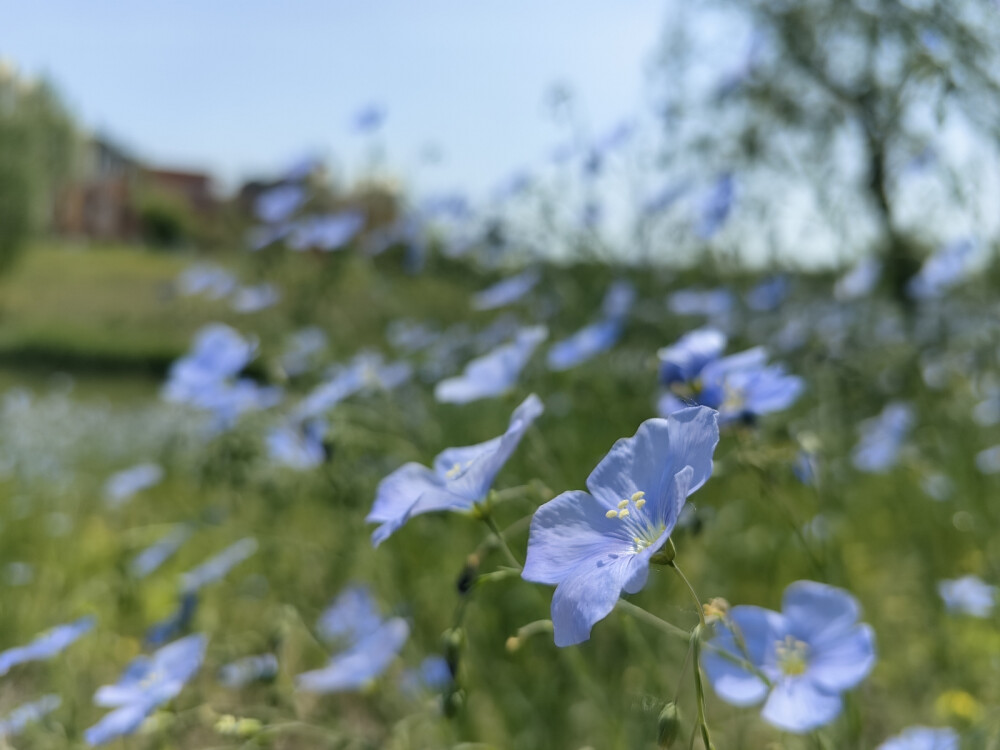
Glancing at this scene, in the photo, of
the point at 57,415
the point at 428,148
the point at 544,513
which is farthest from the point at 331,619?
the point at 57,415

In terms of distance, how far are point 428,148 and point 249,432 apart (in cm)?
220

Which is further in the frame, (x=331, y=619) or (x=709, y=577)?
(x=709, y=577)

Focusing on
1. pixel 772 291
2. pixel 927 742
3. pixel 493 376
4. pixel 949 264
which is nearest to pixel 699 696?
pixel 927 742

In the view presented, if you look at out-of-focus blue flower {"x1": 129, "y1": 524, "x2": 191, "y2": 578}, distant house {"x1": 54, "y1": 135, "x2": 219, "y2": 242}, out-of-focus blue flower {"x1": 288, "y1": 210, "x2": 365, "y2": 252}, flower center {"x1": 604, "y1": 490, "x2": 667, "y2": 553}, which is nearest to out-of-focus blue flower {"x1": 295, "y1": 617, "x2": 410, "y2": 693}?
out-of-focus blue flower {"x1": 129, "y1": 524, "x2": 191, "y2": 578}

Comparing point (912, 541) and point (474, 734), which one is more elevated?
point (474, 734)

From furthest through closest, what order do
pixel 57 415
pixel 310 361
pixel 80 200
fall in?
1. pixel 80 200
2. pixel 57 415
3. pixel 310 361

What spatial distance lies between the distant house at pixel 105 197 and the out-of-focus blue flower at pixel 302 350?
20139mm

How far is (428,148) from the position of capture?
3828mm

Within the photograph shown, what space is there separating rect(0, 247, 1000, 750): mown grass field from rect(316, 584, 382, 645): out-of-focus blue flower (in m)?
0.09

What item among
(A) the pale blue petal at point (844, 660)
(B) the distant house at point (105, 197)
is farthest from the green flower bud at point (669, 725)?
(B) the distant house at point (105, 197)

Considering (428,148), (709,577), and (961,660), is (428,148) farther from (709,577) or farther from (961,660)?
(961,660)

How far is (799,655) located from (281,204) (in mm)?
2739

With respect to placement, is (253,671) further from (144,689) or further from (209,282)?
(209,282)

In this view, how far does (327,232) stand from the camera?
300 cm
